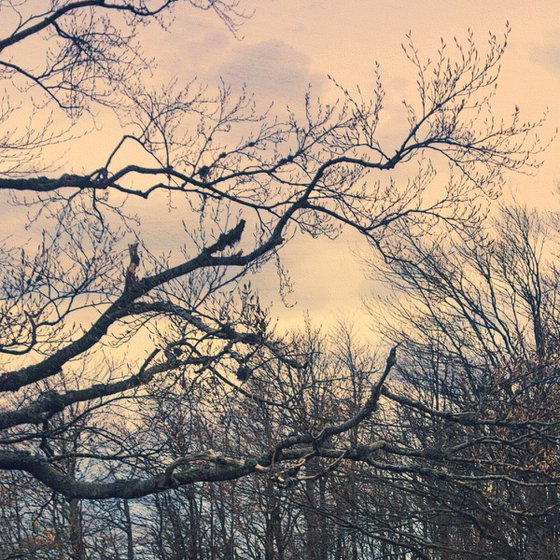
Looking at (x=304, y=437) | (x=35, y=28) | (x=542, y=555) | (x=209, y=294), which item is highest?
(x=35, y=28)

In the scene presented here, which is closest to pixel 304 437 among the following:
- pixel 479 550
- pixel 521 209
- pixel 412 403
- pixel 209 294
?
pixel 412 403

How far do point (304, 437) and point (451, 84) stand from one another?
16.8ft

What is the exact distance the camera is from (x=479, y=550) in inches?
512

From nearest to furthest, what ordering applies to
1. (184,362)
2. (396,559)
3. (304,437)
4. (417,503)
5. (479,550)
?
(304,437)
(184,362)
(479,550)
(417,503)
(396,559)

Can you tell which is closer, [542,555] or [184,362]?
[184,362]

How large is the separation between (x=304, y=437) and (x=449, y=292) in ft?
43.2

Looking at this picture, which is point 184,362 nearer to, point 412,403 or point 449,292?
point 412,403

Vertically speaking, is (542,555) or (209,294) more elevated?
(209,294)

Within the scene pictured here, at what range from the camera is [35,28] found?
33.7 ft

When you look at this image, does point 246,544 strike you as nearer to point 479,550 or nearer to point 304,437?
point 479,550

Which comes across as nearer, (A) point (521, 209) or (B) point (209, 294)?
(B) point (209, 294)

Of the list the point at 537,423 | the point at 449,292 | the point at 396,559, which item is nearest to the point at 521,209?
the point at 449,292

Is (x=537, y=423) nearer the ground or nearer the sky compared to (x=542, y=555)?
nearer the sky

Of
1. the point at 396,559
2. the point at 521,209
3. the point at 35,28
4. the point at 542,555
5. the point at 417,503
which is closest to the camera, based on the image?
the point at 35,28
